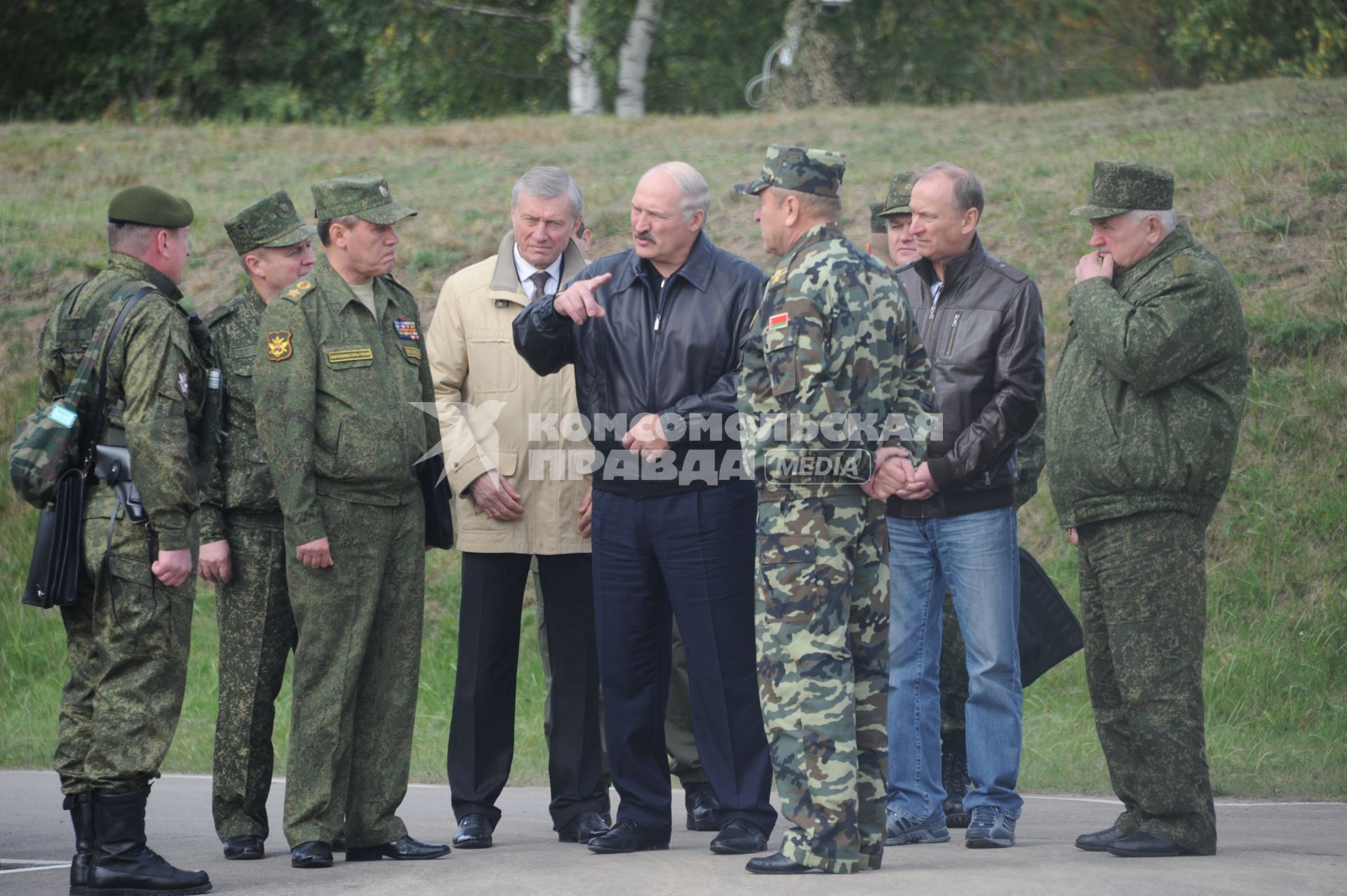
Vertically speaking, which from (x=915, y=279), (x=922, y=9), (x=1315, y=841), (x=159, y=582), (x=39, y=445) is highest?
(x=922, y=9)

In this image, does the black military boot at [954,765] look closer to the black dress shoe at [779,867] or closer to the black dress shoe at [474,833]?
the black dress shoe at [779,867]

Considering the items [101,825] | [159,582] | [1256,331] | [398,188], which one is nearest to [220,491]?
[159,582]

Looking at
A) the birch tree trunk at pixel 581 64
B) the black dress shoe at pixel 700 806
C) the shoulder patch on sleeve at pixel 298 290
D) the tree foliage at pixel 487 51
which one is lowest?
the black dress shoe at pixel 700 806

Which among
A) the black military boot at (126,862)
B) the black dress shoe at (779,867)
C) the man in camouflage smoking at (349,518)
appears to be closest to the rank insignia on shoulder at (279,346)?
the man in camouflage smoking at (349,518)

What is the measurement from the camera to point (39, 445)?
527 centimetres

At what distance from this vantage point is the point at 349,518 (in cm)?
581

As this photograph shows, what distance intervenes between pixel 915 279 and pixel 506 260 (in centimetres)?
169

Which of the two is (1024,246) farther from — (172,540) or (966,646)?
(172,540)

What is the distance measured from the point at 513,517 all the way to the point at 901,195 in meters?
2.31

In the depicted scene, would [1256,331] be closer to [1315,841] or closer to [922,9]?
[1315,841]

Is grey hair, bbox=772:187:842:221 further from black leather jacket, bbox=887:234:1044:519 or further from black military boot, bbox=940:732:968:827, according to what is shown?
black military boot, bbox=940:732:968:827

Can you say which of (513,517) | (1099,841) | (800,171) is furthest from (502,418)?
(1099,841)

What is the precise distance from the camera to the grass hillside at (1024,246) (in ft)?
29.3

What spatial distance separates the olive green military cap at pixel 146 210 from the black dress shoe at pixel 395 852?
2376mm
